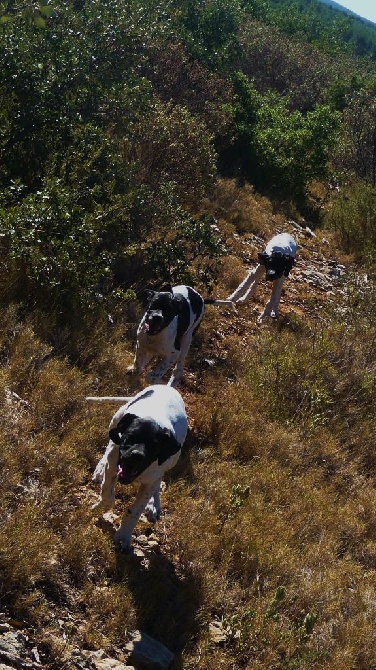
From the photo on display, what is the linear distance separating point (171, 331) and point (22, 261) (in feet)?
4.80

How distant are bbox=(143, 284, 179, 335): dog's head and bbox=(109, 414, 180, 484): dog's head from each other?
1553 mm

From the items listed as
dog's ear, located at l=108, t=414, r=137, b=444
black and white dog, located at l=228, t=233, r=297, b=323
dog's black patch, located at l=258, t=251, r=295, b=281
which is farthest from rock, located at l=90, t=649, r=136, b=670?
dog's black patch, located at l=258, t=251, r=295, b=281

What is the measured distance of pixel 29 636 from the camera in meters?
3.01

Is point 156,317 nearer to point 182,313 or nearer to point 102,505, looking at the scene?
point 182,313

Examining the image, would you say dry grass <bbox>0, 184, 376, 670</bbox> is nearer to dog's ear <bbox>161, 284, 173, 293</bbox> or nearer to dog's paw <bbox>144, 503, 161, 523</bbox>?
dog's paw <bbox>144, 503, 161, 523</bbox>

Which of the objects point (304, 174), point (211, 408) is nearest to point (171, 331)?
point (211, 408)

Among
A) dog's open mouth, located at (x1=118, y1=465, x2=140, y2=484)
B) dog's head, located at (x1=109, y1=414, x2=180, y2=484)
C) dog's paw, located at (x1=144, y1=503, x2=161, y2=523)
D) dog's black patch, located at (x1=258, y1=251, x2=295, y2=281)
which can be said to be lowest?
dog's paw, located at (x1=144, y1=503, x2=161, y2=523)

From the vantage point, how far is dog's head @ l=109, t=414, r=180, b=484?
3.55 m

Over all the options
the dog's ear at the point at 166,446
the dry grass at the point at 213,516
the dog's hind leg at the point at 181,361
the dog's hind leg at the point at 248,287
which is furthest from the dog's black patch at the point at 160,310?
the dog's hind leg at the point at 248,287

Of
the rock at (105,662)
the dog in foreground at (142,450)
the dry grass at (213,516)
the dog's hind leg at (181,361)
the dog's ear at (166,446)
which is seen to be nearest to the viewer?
the rock at (105,662)

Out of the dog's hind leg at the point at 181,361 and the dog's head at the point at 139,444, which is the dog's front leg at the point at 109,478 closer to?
the dog's head at the point at 139,444

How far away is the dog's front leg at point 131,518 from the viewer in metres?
3.93

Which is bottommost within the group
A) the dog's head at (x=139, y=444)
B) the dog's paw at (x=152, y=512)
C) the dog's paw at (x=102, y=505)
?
the dog's paw at (x=152, y=512)

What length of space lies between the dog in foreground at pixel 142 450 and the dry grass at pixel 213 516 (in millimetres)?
159
